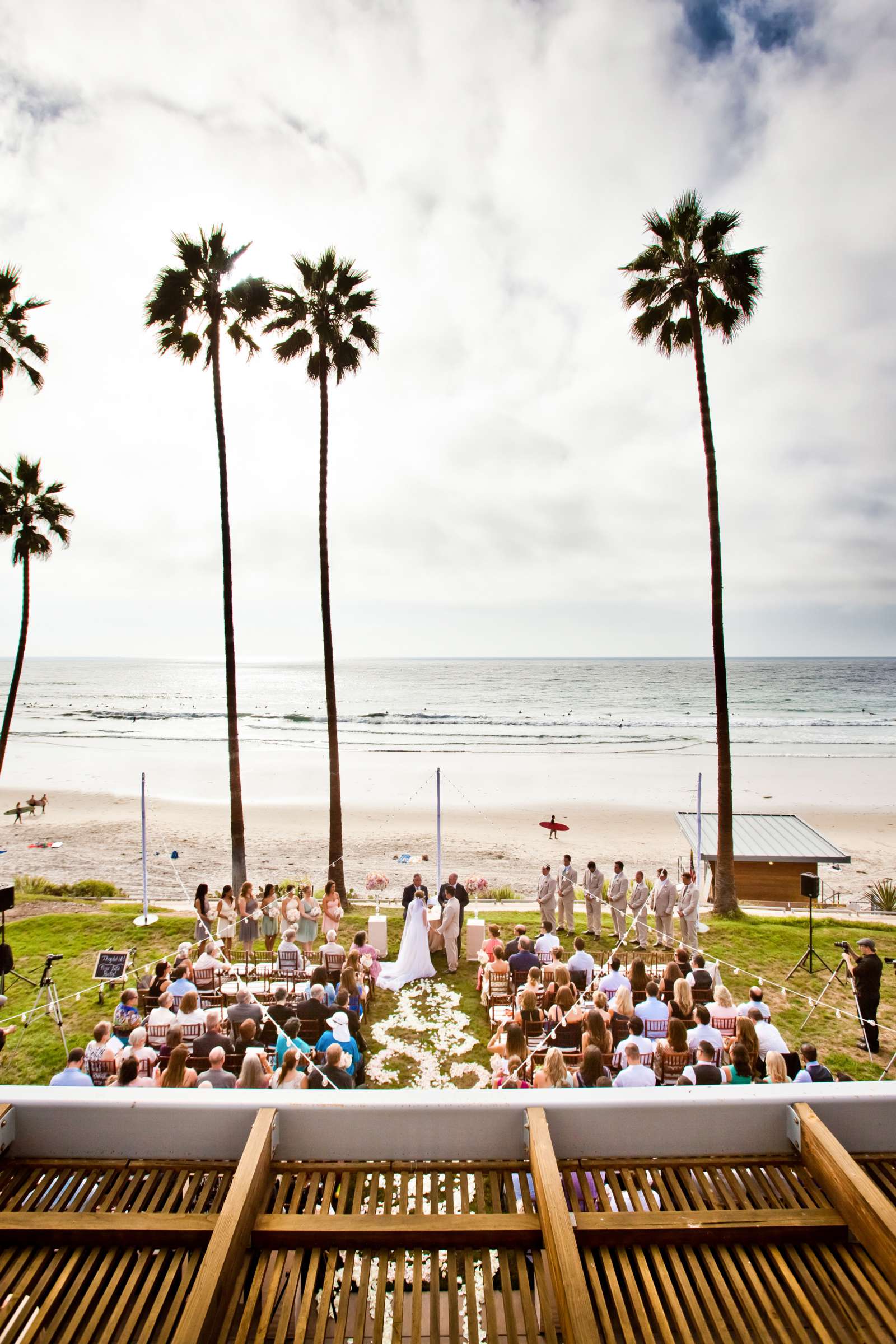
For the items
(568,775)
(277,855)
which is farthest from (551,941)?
(568,775)

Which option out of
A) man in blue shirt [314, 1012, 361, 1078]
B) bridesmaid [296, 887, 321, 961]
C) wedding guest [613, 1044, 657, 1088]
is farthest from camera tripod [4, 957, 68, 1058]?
wedding guest [613, 1044, 657, 1088]

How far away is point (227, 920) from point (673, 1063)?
8.61m

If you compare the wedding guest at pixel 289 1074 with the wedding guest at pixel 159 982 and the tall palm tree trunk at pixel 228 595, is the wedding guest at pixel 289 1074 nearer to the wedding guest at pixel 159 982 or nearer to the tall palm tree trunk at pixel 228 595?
the wedding guest at pixel 159 982

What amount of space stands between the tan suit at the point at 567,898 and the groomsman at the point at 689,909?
6.63ft

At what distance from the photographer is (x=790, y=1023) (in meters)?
10.1

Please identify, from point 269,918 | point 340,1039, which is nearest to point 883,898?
point 269,918

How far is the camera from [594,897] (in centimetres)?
1371

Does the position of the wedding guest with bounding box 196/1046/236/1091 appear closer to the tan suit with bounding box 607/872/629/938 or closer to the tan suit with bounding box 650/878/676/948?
the tan suit with bounding box 650/878/676/948

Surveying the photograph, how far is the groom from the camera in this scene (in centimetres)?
1208

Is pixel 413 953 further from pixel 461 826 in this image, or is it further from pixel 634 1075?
pixel 461 826

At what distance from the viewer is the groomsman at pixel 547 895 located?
1344 centimetres

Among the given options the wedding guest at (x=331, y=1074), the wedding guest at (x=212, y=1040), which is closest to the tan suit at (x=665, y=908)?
the wedding guest at (x=331, y=1074)

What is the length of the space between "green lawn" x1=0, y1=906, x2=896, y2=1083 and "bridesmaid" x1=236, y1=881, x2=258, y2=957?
1710mm

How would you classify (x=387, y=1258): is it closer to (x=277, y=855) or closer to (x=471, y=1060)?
(x=471, y=1060)
